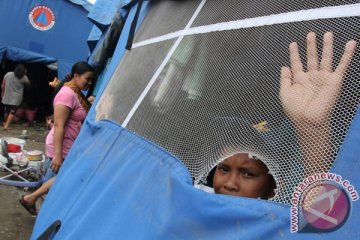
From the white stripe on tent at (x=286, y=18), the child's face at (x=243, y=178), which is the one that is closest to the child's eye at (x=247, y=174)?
the child's face at (x=243, y=178)

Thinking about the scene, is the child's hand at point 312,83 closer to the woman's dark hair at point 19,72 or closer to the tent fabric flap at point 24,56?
the woman's dark hair at point 19,72

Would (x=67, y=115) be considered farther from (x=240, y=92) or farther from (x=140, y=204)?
(x=240, y=92)

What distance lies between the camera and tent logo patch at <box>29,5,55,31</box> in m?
12.5

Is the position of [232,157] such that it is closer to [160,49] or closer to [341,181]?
[341,181]

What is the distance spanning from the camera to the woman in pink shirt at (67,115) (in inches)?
155

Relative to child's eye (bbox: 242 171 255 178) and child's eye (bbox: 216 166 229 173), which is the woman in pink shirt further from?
child's eye (bbox: 242 171 255 178)

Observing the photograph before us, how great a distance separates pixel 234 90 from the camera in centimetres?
148

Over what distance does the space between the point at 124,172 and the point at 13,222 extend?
353 centimetres

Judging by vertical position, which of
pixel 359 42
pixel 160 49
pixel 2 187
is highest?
pixel 359 42

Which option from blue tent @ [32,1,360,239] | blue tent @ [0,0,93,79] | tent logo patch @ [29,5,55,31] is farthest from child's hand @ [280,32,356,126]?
tent logo patch @ [29,5,55,31]

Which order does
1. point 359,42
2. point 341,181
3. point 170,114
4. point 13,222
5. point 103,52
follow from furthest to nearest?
1. point 103,52
2. point 13,222
3. point 170,114
4. point 359,42
5. point 341,181

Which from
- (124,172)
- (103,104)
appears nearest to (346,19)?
(124,172)

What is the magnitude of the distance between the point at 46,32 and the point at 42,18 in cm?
43

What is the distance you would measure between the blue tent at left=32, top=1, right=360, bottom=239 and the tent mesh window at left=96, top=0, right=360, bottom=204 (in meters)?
0.06
